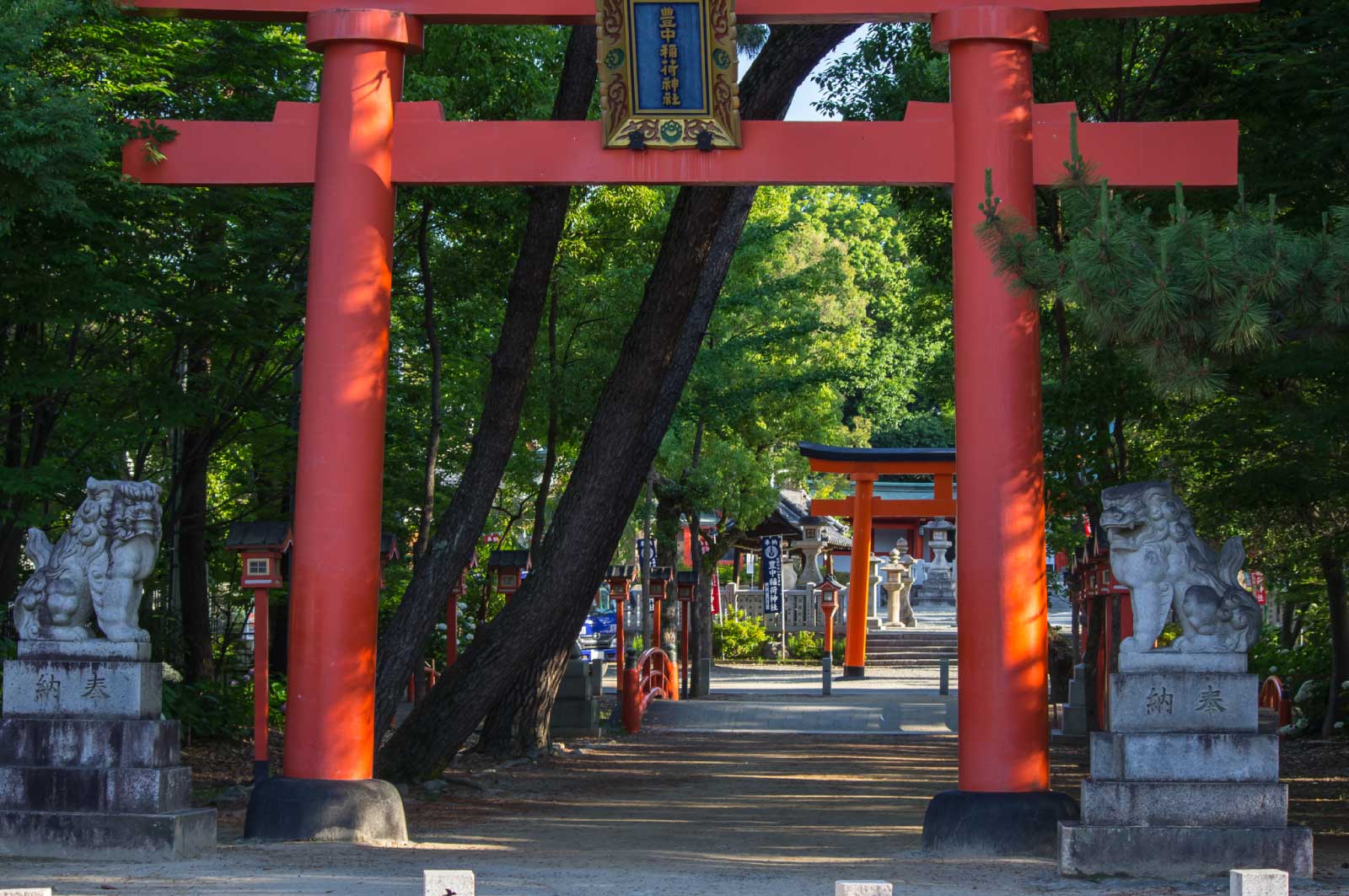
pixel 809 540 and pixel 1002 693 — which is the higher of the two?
pixel 809 540

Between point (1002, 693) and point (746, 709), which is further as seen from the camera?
point (746, 709)

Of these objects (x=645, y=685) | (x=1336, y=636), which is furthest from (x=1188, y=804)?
(x=645, y=685)

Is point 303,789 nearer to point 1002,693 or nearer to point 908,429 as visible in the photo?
point 1002,693

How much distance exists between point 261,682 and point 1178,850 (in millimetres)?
6004

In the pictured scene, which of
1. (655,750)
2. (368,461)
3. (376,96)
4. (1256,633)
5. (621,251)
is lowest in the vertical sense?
(655,750)

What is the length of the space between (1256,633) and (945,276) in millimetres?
9179

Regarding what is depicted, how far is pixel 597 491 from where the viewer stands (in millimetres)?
11602

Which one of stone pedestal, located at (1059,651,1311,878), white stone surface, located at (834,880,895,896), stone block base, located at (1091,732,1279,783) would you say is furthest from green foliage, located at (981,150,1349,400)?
white stone surface, located at (834,880,895,896)

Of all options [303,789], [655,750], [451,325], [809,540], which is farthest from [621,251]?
[809,540]

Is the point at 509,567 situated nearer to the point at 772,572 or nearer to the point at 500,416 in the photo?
the point at 500,416

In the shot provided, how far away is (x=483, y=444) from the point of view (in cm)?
1197

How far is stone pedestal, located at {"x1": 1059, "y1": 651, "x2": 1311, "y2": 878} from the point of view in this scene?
7535 millimetres

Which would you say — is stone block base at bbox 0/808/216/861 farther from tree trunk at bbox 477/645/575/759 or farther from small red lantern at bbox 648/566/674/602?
small red lantern at bbox 648/566/674/602

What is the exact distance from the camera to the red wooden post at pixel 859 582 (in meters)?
28.5
